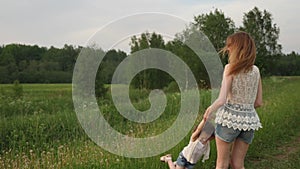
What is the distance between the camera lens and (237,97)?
402 cm

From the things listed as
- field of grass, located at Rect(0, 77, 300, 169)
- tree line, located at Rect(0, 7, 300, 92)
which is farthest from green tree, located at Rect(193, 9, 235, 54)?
field of grass, located at Rect(0, 77, 300, 169)

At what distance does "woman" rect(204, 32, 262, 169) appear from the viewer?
3.88 m

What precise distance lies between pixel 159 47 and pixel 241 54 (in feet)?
7.48

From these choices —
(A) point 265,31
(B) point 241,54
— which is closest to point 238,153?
(B) point 241,54

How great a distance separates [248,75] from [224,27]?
83.4ft

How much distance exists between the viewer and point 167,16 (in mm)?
4445

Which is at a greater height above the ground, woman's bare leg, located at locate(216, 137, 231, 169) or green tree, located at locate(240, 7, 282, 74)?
green tree, located at locate(240, 7, 282, 74)

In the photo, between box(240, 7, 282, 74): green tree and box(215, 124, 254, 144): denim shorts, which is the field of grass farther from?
box(240, 7, 282, 74): green tree

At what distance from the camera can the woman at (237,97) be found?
3885 mm

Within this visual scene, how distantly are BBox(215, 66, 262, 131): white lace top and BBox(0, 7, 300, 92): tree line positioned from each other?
3.78 ft

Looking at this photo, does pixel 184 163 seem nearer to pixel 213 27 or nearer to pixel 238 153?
pixel 238 153

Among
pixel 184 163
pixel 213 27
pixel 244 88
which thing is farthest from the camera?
pixel 213 27

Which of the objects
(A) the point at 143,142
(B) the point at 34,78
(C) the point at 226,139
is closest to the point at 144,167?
(A) the point at 143,142

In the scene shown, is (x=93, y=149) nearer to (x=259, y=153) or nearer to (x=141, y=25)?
(x=141, y=25)
